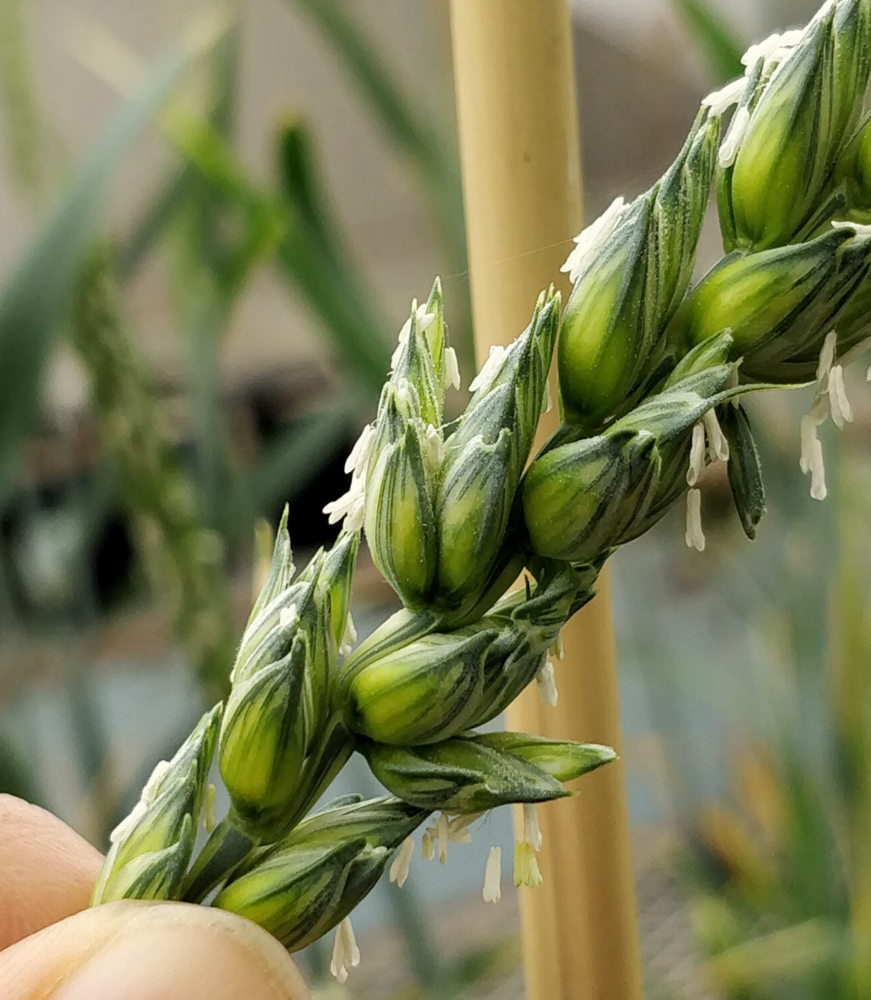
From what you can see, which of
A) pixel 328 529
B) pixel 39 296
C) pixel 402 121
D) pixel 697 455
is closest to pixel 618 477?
pixel 697 455

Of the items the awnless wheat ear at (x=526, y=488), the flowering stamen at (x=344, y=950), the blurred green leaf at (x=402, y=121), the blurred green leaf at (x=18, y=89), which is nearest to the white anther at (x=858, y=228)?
the awnless wheat ear at (x=526, y=488)

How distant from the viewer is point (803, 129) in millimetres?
108

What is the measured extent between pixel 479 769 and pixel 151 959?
60mm

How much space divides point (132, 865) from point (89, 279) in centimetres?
27

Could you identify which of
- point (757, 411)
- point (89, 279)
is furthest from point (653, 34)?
point (89, 279)

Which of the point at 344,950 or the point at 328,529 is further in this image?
the point at 328,529

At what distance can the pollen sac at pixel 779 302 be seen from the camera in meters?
0.11

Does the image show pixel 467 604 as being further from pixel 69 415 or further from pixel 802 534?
pixel 69 415

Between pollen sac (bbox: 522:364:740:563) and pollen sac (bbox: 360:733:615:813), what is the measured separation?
0.08 feet

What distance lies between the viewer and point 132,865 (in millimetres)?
120

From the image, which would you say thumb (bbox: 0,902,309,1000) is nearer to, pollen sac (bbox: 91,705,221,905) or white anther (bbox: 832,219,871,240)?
pollen sac (bbox: 91,705,221,905)

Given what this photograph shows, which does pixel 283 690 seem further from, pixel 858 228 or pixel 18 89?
pixel 18 89

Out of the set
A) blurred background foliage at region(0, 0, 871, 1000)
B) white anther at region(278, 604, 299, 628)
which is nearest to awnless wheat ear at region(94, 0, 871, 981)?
white anther at region(278, 604, 299, 628)

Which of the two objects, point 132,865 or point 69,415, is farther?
point 69,415
